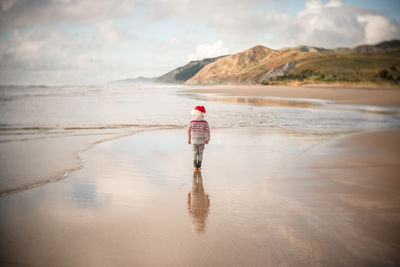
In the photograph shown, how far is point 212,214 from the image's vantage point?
181 inches

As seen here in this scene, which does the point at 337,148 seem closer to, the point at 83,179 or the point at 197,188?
the point at 197,188

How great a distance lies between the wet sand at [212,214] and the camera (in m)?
3.46

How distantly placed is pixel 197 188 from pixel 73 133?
9.15m

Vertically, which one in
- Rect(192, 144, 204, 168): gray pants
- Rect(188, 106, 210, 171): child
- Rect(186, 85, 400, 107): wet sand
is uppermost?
Rect(186, 85, 400, 107): wet sand

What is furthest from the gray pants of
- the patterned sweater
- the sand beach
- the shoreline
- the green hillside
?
the green hillside

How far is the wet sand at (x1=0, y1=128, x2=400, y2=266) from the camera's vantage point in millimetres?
3455

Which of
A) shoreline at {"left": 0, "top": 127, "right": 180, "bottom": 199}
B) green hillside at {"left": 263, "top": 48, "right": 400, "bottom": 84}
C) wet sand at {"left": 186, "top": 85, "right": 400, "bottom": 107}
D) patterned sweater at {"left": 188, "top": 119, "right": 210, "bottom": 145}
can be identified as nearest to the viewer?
shoreline at {"left": 0, "top": 127, "right": 180, "bottom": 199}

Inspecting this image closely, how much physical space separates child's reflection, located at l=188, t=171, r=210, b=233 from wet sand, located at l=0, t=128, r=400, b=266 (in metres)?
0.02

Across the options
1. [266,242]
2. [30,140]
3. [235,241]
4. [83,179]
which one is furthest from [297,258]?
[30,140]

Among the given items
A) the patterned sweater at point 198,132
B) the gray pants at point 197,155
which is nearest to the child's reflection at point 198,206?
the gray pants at point 197,155

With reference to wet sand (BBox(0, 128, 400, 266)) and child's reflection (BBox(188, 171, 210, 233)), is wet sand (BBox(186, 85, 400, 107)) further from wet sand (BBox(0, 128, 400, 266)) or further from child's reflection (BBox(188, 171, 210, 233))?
child's reflection (BBox(188, 171, 210, 233))

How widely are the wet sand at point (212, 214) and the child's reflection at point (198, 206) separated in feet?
0.06

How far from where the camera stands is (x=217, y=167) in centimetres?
747

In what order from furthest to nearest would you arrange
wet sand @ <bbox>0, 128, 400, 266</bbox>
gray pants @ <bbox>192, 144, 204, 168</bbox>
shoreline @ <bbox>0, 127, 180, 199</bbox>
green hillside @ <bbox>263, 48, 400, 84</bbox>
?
green hillside @ <bbox>263, 48, 400, 84</bbox> < gray pants @ <bbox>192, 144, 204, 168</bbox> < shoreline @ <bbox>0, 127, 180, 199</bbox> < wet sand @ <bbox>0, 128, 400, 266</bbox>
